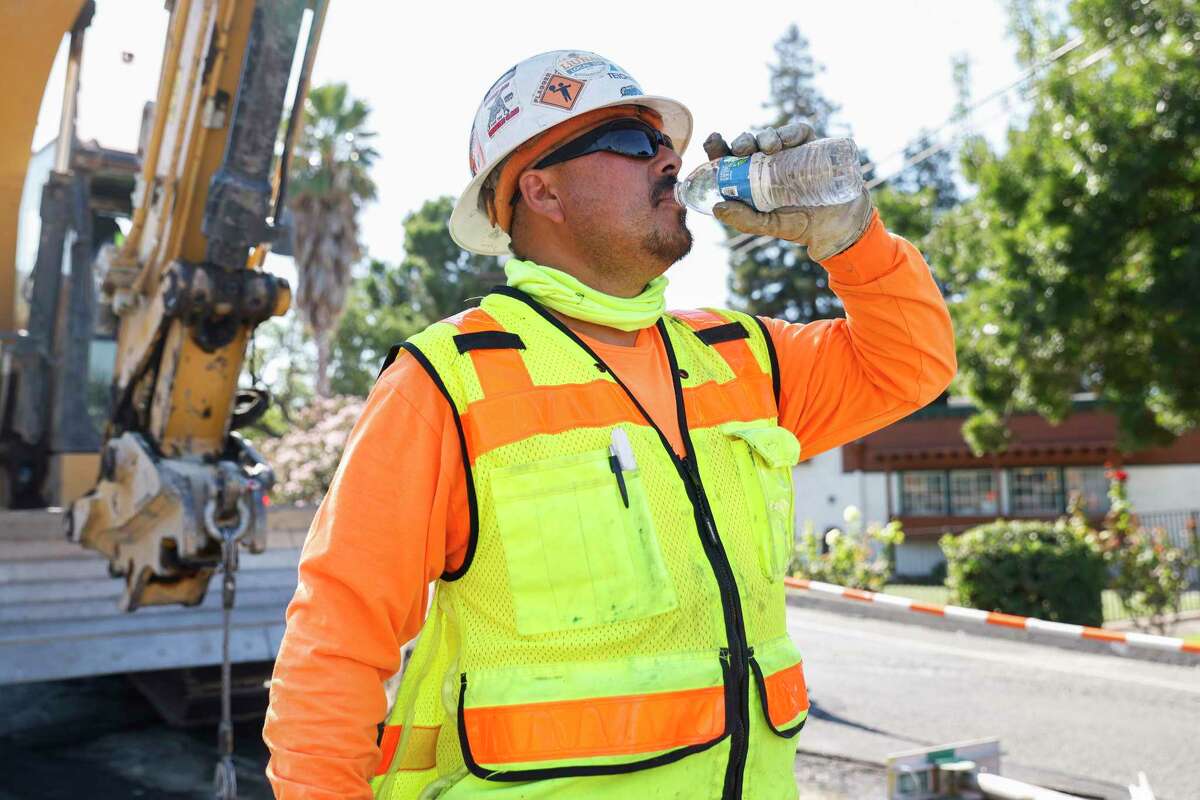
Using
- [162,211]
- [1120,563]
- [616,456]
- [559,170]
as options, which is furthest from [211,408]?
[1120,563]

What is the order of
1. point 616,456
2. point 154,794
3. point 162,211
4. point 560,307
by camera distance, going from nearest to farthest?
point 616,456, point 560,307, point 162,211, point 154,794

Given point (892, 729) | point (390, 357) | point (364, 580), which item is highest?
point (390, 357)

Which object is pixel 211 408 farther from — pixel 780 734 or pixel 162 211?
pixel 780 734

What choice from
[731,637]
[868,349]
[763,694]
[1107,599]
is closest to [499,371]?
[731,637]

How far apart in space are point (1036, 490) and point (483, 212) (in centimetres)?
2937

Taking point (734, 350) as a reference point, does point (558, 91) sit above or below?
above

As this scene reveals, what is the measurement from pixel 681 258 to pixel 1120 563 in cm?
1240

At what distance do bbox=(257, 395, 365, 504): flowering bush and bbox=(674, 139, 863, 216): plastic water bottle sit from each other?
1356 centimetres

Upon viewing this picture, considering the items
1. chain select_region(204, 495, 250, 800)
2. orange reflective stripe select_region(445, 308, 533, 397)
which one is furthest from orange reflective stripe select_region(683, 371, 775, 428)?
chain select_region(204, 495, 250, 800)

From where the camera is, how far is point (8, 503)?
719 cm

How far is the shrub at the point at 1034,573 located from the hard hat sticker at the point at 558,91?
11007 mm

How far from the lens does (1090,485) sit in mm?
28766

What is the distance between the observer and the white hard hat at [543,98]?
2.38 metres

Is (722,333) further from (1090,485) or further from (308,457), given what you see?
(1090,485)
